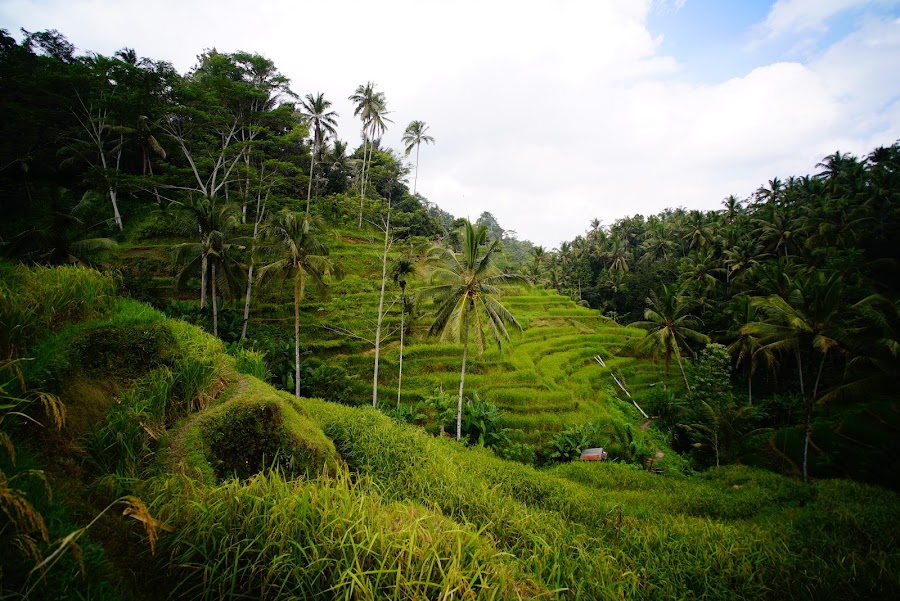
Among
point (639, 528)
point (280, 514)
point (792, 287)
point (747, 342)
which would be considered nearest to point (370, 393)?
point (639, 528)

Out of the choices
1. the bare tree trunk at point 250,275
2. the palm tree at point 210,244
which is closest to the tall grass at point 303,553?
the palm tree at point 210,244

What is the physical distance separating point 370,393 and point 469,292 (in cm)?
772

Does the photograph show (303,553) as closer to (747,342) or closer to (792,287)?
(747,342)

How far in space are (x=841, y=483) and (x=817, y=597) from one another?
1017 cm

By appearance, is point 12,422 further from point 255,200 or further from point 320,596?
point 255,200

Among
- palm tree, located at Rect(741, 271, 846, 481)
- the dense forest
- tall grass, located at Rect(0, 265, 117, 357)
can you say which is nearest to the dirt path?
the dense forest

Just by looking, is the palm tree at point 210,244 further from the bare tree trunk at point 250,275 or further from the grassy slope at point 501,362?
the grassy slope at point 501,362

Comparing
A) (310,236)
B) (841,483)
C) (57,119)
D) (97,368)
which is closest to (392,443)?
(97,368)

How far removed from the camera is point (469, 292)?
1368cm

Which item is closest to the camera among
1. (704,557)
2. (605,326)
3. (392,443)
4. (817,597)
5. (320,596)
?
(320,596)

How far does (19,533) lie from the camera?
5.38 feet

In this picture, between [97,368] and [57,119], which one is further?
[57,119]

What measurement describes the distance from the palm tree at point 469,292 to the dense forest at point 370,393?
4.9 inches

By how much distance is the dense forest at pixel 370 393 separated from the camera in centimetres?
254
